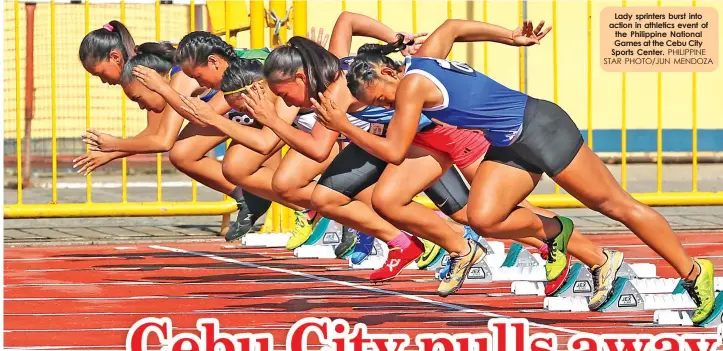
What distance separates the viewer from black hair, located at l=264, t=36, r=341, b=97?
25.6 ft

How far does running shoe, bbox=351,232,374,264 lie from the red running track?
0.13 metres

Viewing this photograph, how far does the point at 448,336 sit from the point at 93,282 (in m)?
3.12

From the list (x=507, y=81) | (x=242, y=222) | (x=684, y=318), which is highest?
(x=507, y=81)

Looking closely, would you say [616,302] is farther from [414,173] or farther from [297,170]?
[297,170]

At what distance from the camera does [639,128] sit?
1922 cm

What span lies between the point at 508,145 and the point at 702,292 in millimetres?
1094

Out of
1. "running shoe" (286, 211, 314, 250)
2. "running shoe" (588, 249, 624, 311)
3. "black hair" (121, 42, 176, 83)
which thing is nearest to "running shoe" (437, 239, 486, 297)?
"running shoe" (588, 249, 624, 311)

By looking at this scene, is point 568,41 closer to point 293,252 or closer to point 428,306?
point 293,252

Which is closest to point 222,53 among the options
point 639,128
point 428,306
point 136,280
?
point 136,280

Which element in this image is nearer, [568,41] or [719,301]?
[719,301]

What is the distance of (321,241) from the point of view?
1083 centimetres

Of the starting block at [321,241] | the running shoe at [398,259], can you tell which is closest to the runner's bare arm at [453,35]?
the running shoe at [398,259]

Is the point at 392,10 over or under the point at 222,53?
over

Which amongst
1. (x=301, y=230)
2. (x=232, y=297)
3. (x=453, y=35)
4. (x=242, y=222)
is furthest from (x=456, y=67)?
(x=242, y=222)
